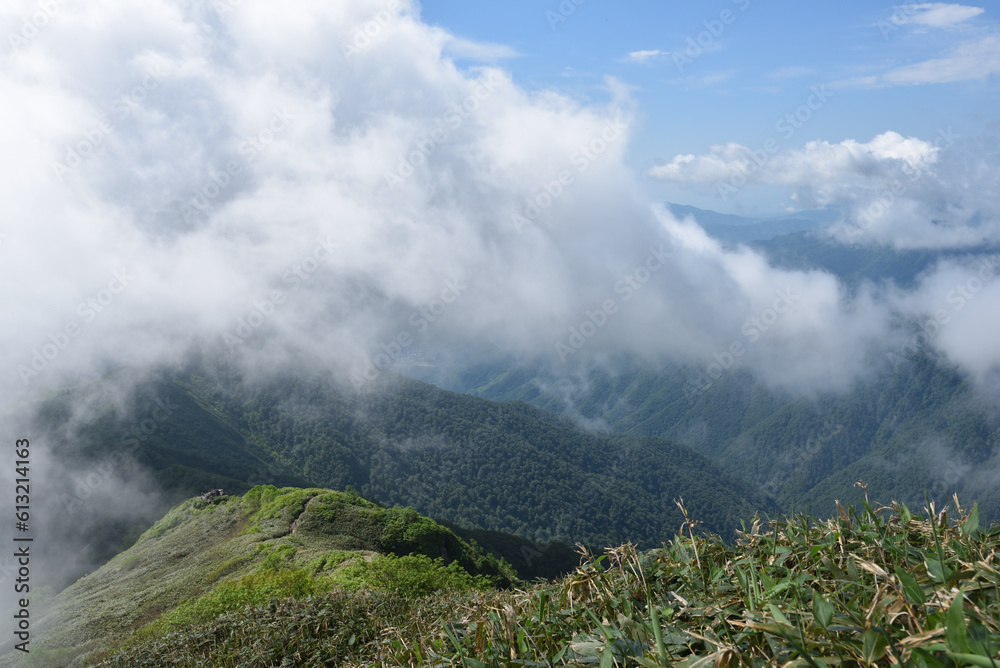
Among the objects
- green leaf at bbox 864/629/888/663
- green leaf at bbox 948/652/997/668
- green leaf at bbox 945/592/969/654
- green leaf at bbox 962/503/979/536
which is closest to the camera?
green leaf at bbox 948/652/997/668

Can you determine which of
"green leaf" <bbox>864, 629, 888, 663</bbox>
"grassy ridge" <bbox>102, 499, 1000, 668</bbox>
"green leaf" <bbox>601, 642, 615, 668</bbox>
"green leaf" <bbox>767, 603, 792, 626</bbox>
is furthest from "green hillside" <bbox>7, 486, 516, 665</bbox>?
"green leaf" <bbox>864, 629, 888, 663</bbox>

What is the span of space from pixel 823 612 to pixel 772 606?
0.22 meters

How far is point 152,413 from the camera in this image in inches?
6216

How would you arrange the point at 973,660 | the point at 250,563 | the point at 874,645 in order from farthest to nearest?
the point at 250,563, the point at 874,645, the point at 973,660

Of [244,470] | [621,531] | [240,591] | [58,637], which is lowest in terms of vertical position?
[621,531]

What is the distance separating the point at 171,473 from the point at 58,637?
84987 mm

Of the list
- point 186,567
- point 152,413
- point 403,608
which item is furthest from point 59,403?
point 403,608

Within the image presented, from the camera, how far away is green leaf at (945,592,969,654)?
6.41 ft

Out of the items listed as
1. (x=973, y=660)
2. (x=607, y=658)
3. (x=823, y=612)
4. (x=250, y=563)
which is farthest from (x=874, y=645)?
(x=250, y=563)

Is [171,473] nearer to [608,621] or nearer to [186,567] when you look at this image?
[186,567]

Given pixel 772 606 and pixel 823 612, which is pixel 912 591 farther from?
pixel 772 606

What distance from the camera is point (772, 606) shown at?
106 inches

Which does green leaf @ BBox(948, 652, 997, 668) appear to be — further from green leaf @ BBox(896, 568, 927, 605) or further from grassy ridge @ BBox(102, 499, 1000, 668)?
green leaf @ BBox(896, 568, 927, 605)

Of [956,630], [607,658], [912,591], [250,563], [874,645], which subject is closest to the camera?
[956,630]
